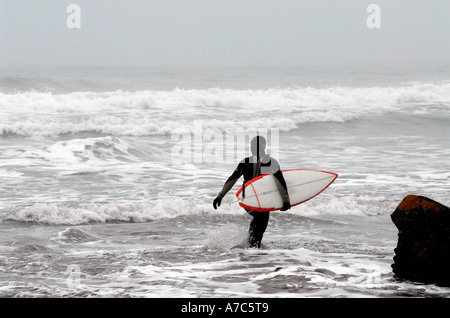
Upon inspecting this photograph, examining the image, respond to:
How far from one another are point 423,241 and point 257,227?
2.61 metres

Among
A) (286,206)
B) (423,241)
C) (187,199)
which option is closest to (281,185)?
(286,206)

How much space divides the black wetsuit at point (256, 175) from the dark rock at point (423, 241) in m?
1.95

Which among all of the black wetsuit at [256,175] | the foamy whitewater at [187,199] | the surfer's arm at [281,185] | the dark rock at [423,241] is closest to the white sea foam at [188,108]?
the foamy whitewater at [187,199]

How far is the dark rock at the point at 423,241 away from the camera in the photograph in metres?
5.83

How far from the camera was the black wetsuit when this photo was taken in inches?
307

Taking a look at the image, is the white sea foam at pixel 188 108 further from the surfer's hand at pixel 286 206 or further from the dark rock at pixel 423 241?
the dark rock at pixel 423 241

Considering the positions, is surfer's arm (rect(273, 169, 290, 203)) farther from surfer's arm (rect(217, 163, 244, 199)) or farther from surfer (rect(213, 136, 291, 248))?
surfer's arm (rect(217, 163, 244, 199))

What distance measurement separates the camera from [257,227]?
8062mm

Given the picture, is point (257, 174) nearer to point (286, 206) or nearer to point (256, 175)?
point (256, 175)

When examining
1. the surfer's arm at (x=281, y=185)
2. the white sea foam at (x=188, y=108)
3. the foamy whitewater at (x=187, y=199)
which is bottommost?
the foamy whitewater at (x=187, y=199)

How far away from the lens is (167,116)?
2938cm

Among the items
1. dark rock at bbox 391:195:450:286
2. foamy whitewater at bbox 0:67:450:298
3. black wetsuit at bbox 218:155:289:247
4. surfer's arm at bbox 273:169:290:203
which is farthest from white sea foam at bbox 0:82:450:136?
dark rock at bbox 391:195:450:286
